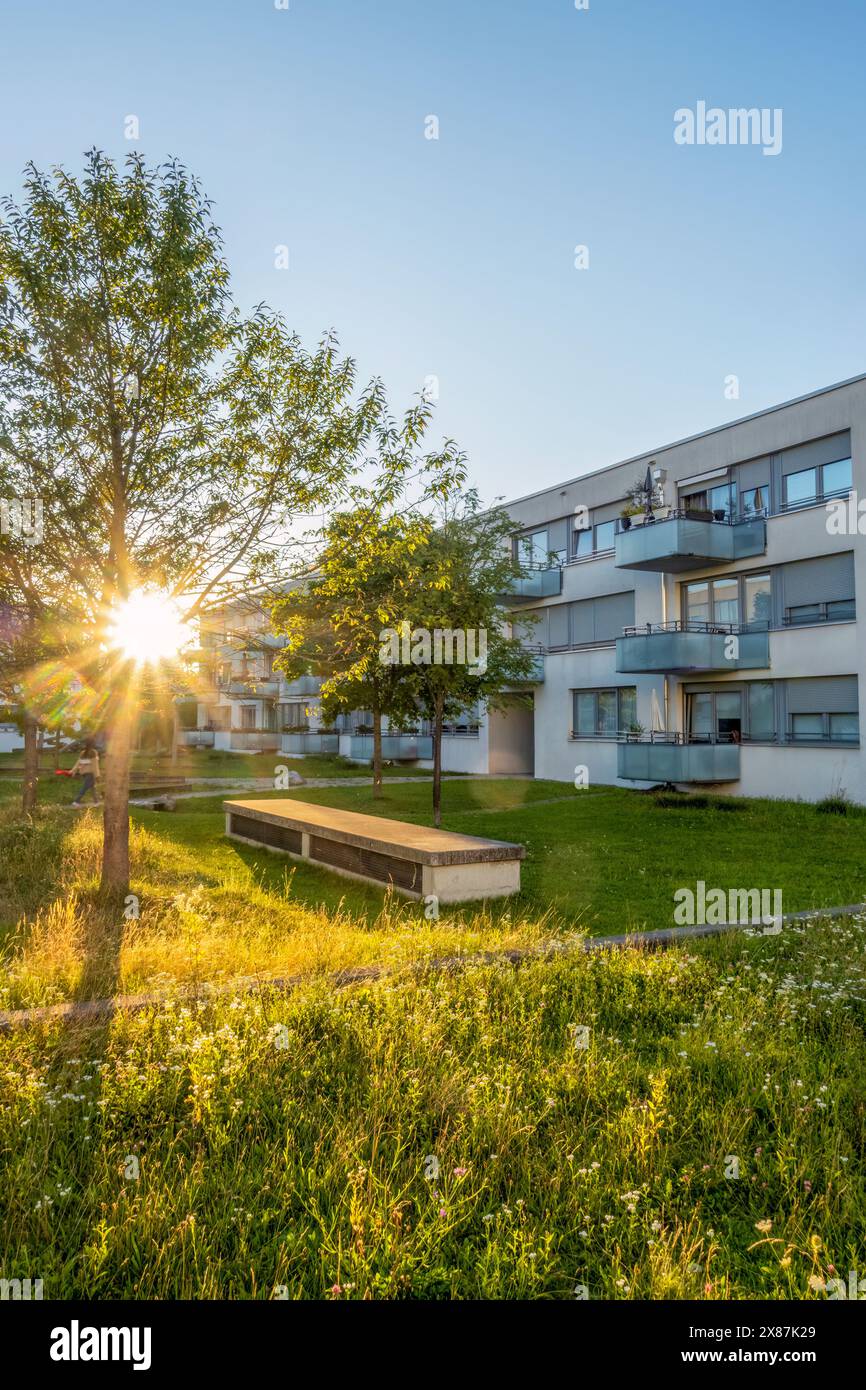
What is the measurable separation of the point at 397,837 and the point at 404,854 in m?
0.81

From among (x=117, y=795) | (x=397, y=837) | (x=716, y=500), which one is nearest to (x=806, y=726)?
(x=716, y=500)

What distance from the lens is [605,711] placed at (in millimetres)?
27906

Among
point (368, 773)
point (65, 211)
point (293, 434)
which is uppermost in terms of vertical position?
point (65, 211)

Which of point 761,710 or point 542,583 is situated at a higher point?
point 542,583

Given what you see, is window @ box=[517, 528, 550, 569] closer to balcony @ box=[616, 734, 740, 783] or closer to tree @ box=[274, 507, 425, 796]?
balcony @ box=[616, 734, 740, 783]

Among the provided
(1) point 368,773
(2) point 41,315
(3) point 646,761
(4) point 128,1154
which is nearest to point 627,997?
(4) point 128,1154

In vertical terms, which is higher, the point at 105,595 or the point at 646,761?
the point at 105,595

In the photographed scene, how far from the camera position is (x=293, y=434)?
9234 millimetres

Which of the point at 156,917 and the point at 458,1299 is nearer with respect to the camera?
the point at 458,1299

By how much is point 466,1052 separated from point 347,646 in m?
5.69

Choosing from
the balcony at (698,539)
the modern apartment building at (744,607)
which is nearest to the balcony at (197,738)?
the modern apartment building at (744,607)

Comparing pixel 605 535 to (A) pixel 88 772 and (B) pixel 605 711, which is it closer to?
(B) pixel 605 711

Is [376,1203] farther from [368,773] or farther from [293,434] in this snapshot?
[368,773]

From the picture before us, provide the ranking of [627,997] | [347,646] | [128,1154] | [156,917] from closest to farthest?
1. [128,1154]
2. [627,997]
3. [156,917]
4. [347,646]
